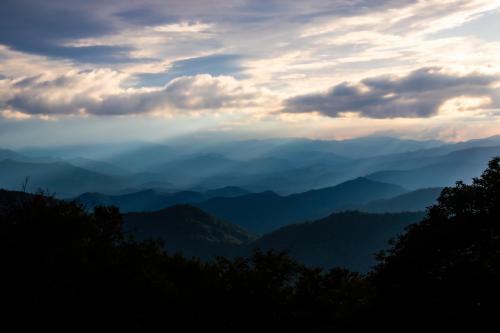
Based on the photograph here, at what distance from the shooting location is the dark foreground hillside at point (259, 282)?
30125 millimetres

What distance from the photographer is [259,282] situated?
41844 millimetres

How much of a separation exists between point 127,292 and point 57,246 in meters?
7.49

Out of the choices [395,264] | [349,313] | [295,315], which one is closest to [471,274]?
[395,264]

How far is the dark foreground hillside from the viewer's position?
30125mm

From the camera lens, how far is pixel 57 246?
3516 cm

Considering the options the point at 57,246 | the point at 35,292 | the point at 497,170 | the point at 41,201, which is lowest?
the point at 35,292

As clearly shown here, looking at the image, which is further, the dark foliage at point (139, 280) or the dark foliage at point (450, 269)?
the dark foliage at point (139, 280)

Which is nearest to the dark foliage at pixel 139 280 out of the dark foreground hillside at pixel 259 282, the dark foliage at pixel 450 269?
the dark foreground hillside at pixel 259 282

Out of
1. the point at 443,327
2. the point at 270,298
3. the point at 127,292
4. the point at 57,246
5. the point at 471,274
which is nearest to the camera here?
the point at 443,327

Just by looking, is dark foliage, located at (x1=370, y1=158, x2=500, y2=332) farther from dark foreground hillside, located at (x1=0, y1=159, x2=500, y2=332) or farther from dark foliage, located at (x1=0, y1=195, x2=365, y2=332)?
dark foliage, located at (x1=0, y1=195, x2=365, y2=332)

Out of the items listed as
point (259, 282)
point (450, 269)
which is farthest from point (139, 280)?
point (450, 269)

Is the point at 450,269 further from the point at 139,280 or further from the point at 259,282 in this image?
the point at 139,280

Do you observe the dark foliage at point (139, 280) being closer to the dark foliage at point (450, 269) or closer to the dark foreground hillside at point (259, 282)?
the dark foreground hillside at point (259, 282)

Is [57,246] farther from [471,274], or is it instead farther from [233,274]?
[471,274]
